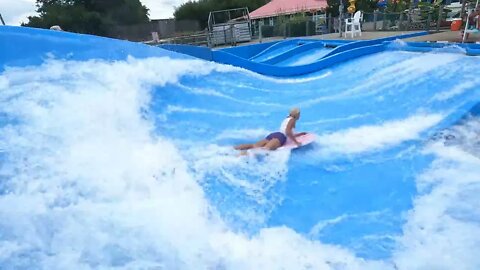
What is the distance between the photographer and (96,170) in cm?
374

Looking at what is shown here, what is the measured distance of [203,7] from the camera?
3478 cm

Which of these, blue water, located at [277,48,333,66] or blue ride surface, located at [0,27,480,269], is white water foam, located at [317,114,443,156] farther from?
blue water, located at [277,48,333,66]

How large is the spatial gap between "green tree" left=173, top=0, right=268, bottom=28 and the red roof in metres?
8.66

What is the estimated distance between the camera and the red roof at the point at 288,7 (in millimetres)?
23798

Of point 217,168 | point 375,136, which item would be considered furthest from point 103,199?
point 375,136

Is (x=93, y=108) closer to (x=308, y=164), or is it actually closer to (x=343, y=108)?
(x=308, y=164)

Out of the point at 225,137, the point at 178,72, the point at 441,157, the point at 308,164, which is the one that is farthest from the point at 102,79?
the point at 441,157

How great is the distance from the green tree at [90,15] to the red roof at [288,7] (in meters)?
9.60

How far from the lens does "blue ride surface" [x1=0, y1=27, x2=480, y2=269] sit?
109 inches

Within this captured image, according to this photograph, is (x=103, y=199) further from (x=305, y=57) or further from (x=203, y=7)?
(x=203, y=7)

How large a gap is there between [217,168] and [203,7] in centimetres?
3325

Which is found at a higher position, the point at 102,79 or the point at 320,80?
the point at 102,79

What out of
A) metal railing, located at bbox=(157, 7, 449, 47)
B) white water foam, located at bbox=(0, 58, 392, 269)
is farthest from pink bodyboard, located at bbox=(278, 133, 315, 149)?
metal railing, located at bbox=(157, 7, 449, 47)

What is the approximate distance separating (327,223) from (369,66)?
5527 mm
